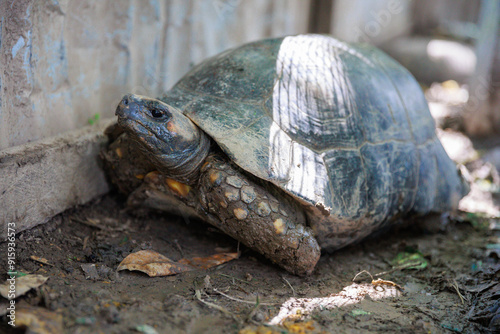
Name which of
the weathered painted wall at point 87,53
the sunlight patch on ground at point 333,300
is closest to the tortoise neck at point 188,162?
the weathered painted wall at point 87,53

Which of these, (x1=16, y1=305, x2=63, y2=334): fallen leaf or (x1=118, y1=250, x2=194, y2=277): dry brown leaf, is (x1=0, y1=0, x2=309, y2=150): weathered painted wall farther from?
(x1=16, y1=305, x2=63, y2=334): fallen leaf

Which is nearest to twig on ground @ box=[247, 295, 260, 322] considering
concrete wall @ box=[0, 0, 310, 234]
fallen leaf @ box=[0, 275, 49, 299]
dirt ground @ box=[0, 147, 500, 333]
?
dirt ground @ box=[0, 147, 500, 333]

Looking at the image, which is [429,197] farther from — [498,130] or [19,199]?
[498,130]

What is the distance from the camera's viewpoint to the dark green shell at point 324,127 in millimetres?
2719

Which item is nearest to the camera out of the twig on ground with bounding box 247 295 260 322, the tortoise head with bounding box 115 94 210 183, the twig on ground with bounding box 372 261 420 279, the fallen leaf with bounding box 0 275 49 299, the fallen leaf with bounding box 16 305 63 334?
the fallen leaf with bounding box 16 305 63 334

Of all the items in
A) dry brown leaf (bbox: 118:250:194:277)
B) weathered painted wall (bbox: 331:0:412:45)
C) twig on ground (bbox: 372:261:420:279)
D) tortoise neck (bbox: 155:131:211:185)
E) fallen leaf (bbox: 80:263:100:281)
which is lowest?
twig on ground (bbox: 372:261:420:279)

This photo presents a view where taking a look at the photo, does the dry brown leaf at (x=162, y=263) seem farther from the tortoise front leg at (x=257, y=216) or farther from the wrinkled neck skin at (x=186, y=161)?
the wrinkled neck skin at (x=186, y=161)

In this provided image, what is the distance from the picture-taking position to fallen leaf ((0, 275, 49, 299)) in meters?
2.08

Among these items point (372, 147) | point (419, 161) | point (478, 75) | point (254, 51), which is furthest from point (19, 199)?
point (478, 75)

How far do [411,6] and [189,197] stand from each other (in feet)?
35.0

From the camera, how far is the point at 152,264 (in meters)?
2.66

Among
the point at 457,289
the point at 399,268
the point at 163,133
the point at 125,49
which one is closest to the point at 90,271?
the point at 163,133

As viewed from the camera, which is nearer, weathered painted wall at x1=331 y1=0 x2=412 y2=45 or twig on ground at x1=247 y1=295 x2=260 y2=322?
twig on ground at x1=247 y1=295 x2=260 y2=322

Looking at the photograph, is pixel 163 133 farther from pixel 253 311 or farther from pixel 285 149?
pixel 253 311
